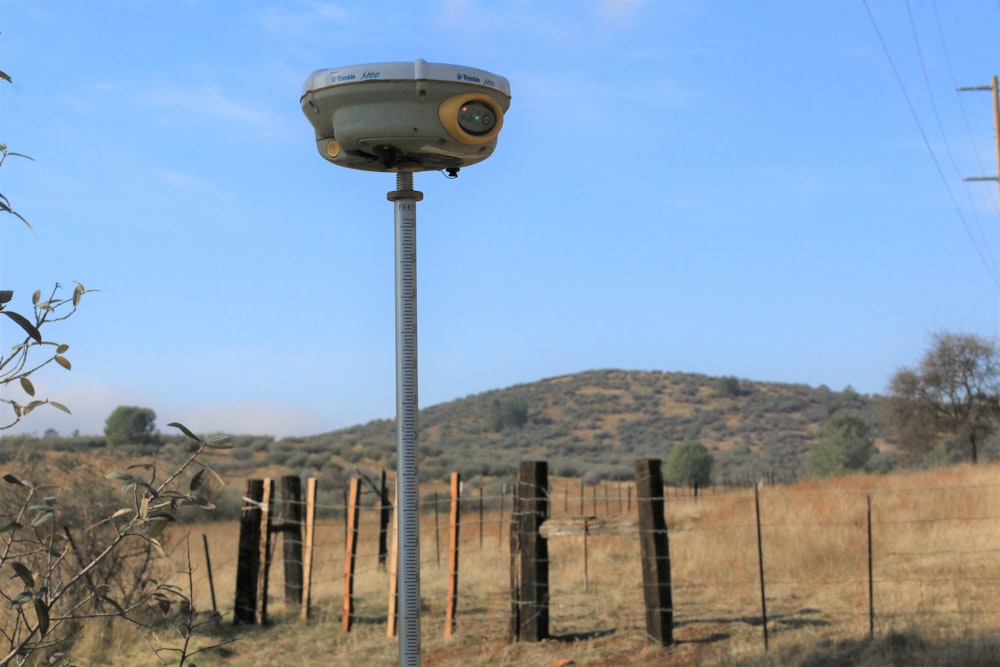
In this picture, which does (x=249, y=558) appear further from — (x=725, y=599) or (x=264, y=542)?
(x=725, y=599)

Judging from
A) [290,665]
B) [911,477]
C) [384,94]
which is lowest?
[290,665]

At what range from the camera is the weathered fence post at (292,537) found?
12734 mm

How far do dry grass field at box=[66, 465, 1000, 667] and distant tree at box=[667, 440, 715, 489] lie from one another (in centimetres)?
1855

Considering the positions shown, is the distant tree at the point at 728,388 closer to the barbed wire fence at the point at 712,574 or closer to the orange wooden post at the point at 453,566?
the barbed wire fence at the point at 712,574

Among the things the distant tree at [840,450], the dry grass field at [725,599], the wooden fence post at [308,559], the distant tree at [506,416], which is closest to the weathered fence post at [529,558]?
the dry grass field at [725,599]

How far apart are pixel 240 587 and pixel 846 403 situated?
64.0 meters

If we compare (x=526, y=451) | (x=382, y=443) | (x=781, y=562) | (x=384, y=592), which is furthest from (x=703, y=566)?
(x=526, y=451)

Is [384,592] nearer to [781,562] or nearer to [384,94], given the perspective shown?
[781,562]

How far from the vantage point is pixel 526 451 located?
56750 mm

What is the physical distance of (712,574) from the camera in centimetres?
1351

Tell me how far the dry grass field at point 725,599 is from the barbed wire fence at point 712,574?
0.04 m

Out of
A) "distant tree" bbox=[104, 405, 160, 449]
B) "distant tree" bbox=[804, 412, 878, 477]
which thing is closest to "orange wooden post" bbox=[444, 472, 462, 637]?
"distant tree" bbox=[804, 412, 878, 477]

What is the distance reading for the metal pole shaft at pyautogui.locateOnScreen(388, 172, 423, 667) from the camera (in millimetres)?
4086

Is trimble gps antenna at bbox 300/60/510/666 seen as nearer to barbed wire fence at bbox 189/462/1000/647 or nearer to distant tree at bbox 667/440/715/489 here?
barbed wire fence at bbox 189/462/1000/647
